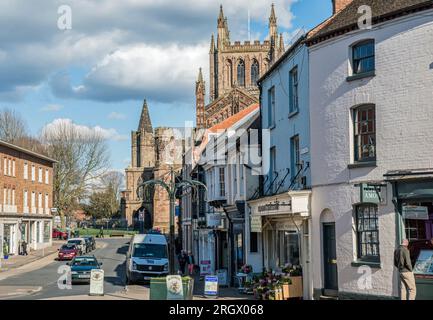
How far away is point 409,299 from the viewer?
1714 cm

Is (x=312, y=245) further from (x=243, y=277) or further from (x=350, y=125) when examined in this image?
(x=243, y=277)

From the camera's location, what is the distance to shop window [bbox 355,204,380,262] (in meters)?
19.3

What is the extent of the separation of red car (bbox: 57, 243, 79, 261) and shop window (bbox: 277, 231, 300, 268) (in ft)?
94.3

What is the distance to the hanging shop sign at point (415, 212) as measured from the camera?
711 inches

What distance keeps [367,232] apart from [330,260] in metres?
2.16

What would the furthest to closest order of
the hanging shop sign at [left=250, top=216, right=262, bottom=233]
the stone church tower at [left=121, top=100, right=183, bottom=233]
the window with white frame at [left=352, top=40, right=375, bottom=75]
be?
the stone church tower at [left=121, top=100, right=183, bottom=233], the hanging shop sign at [left=250, top=216, right=262, bottom=233], the window with white frame at [left=352, top=40, right=375, bottom=75]

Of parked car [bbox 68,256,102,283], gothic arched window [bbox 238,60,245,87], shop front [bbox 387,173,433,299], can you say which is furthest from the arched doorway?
gothic arched window [bbox 238,60,245,87]

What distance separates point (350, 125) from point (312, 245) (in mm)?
4501

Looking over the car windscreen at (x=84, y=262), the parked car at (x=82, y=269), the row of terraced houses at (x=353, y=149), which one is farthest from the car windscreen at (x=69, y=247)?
the row of terraced houses at (x=353, y=149)

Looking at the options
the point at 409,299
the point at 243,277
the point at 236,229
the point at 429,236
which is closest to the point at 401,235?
the point at 429,236

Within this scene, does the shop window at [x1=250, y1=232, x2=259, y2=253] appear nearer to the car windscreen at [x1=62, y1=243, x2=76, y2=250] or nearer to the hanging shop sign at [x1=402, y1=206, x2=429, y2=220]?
the hanging shop sign at [x1=402, y1=206, x2=429, y2=220]

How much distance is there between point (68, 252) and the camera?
5222 cm

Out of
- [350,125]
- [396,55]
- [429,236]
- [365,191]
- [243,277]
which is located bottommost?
[243,277]

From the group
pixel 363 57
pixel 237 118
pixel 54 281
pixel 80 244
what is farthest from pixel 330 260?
pixel 80 244
